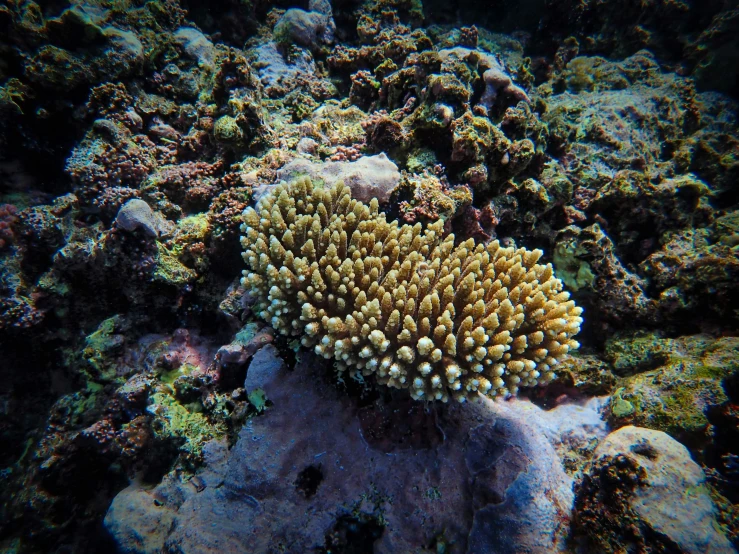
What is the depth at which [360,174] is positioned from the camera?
376 cm

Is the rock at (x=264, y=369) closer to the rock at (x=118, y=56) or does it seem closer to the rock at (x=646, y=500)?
the rock at (x=646, y=500)

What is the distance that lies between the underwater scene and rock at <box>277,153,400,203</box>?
1.5 inches

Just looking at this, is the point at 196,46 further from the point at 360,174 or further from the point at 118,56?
the point at 360,174

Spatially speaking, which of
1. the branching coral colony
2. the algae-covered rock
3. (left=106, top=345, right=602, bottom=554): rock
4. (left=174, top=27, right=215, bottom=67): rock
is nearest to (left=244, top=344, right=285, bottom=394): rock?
(left=106, top=345, right=602, bottom=554): rock

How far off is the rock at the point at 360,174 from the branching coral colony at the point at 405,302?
0.42 metres

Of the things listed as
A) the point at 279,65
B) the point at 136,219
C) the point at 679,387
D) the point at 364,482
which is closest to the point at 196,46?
the point at 279,65

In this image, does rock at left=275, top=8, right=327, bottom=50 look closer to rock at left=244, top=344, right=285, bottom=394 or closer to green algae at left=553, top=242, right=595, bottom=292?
green algae at left=553, top=242, right=595, bottom=292

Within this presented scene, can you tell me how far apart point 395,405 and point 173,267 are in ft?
10.1

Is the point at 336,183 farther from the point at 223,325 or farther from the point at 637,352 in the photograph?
the point at 637,352

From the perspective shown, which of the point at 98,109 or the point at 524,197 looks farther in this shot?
the point at 98,109

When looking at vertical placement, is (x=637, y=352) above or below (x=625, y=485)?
above

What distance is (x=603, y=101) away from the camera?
22.3 feet

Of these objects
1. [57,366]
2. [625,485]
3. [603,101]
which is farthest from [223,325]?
[603,101]

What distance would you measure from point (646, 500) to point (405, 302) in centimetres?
238
